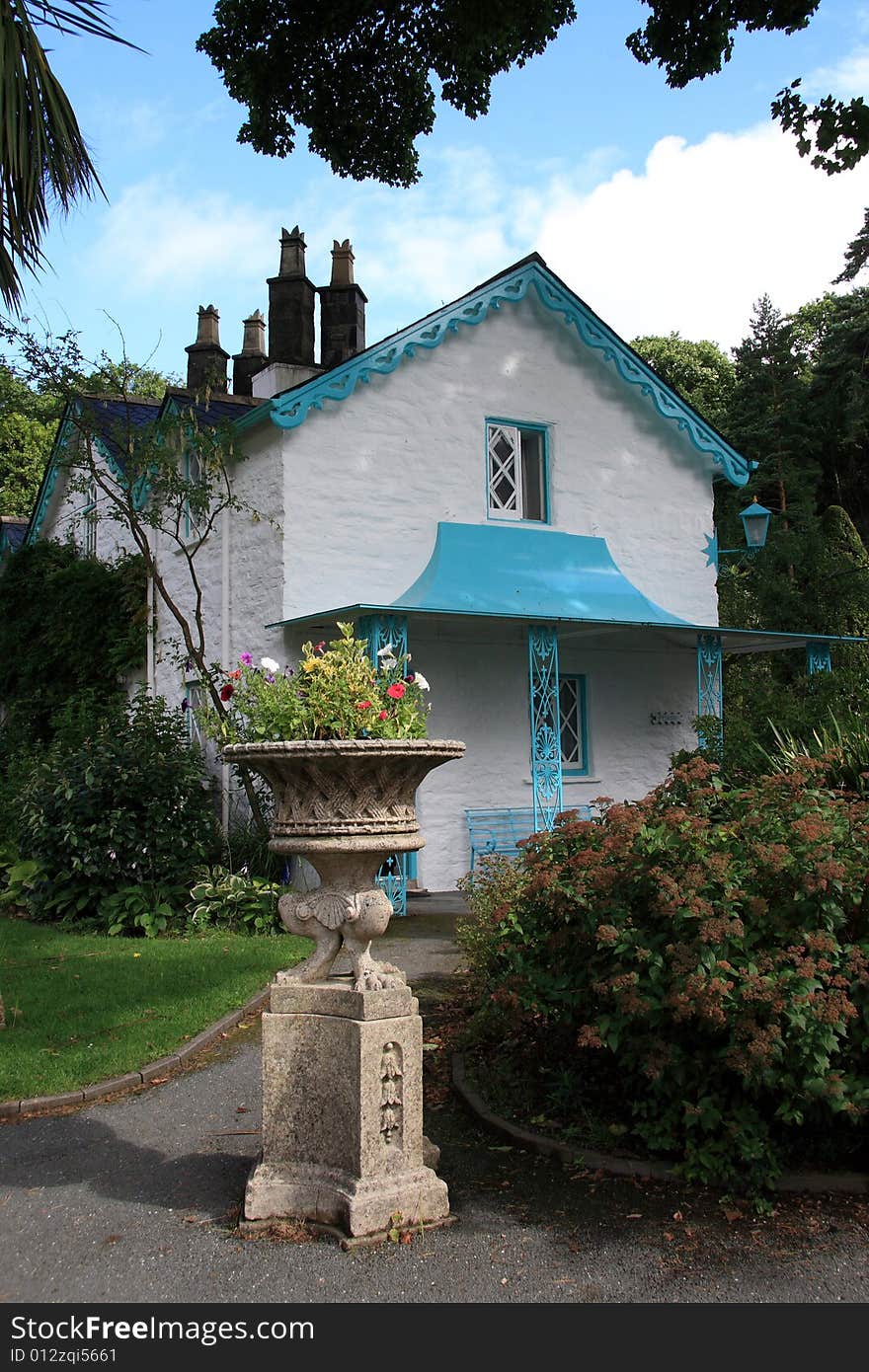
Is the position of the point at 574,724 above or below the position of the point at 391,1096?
above

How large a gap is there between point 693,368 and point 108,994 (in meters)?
31.5

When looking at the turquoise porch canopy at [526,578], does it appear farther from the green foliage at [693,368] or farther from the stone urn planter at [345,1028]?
the green foliage at [693,368]

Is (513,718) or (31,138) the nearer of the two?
(31,138)

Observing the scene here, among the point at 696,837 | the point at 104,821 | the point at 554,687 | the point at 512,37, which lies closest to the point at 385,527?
the point at 554,687

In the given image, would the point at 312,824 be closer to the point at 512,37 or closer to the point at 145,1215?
the point at 145,1215

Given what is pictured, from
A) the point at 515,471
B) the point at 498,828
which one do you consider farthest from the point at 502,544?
the point at 498,828

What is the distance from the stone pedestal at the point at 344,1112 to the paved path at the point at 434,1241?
167 mm

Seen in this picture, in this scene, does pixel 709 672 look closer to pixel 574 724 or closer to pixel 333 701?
pixel 574 724

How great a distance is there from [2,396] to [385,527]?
4.65 metres

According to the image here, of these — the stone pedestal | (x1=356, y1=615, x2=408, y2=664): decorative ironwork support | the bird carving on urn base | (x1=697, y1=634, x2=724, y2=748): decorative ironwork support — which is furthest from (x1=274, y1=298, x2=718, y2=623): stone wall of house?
the stone pedestal

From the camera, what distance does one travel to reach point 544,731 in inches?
481

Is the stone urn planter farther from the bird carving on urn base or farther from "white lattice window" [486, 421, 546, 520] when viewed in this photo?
"white lattice window" [486, 421, 546, 520]

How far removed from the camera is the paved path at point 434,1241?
3.57 metres

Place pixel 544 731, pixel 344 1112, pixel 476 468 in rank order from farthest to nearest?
pixel 476 468 → pixel 544 731 → pixel 344 1112
